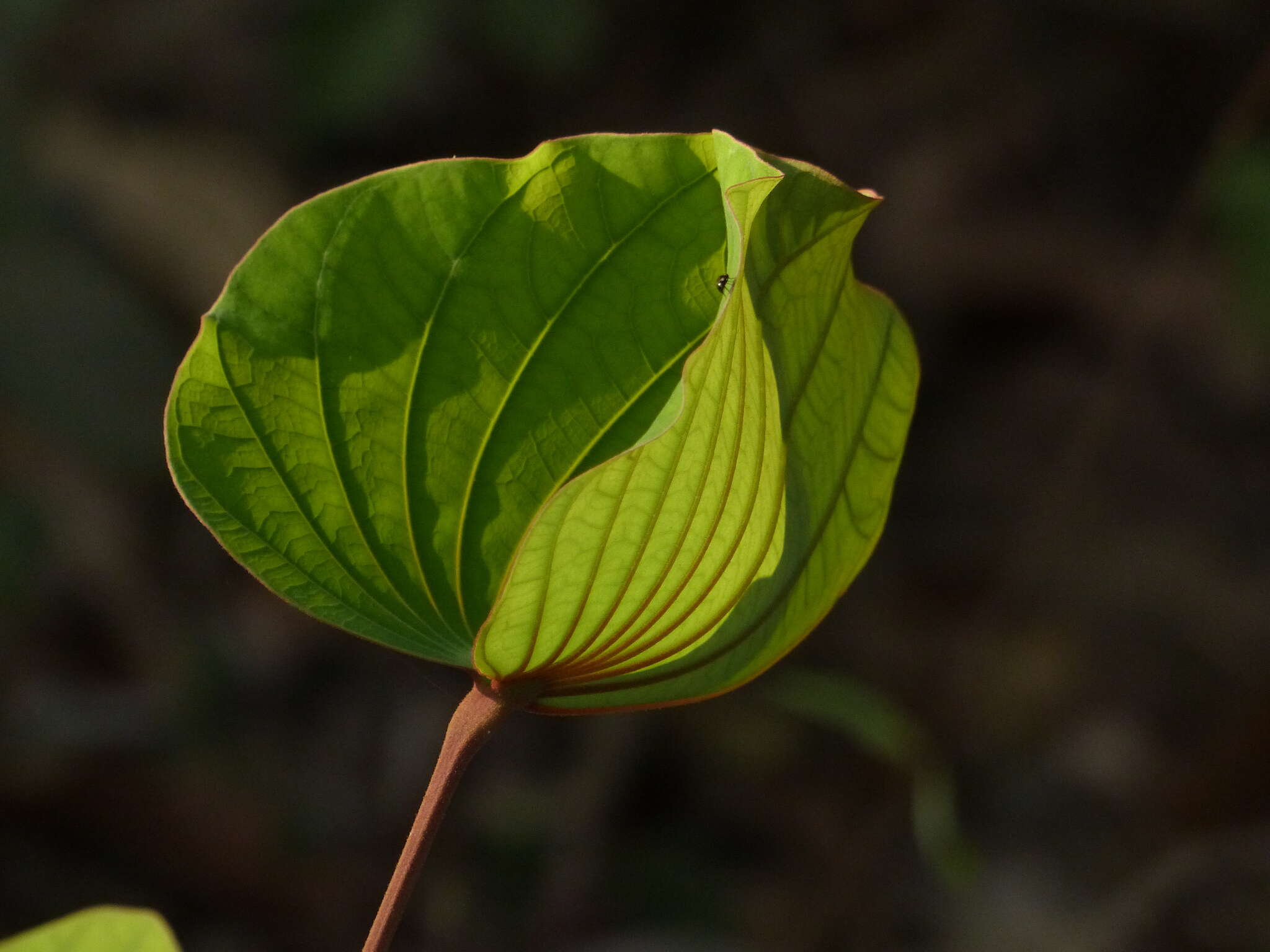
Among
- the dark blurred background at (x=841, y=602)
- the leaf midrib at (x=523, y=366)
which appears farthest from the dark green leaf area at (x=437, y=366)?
the dark blurred background at (x=841, y=602)

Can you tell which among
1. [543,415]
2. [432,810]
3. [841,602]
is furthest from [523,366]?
[841,602]

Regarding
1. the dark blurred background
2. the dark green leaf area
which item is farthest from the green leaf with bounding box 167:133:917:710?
the dark blurred background

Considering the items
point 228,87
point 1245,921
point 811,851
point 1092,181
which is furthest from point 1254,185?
point 228,87

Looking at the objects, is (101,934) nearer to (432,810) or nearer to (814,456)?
(432,810)

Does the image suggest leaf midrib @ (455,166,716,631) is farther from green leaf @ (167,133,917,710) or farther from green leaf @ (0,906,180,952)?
green leaf @ (0,906,180,952)

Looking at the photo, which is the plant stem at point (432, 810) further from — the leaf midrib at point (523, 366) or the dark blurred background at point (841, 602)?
the dark blurred background at point (841, 602)

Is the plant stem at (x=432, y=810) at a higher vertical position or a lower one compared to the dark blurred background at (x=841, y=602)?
higher

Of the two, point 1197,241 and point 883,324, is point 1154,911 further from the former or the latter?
point 883,324
